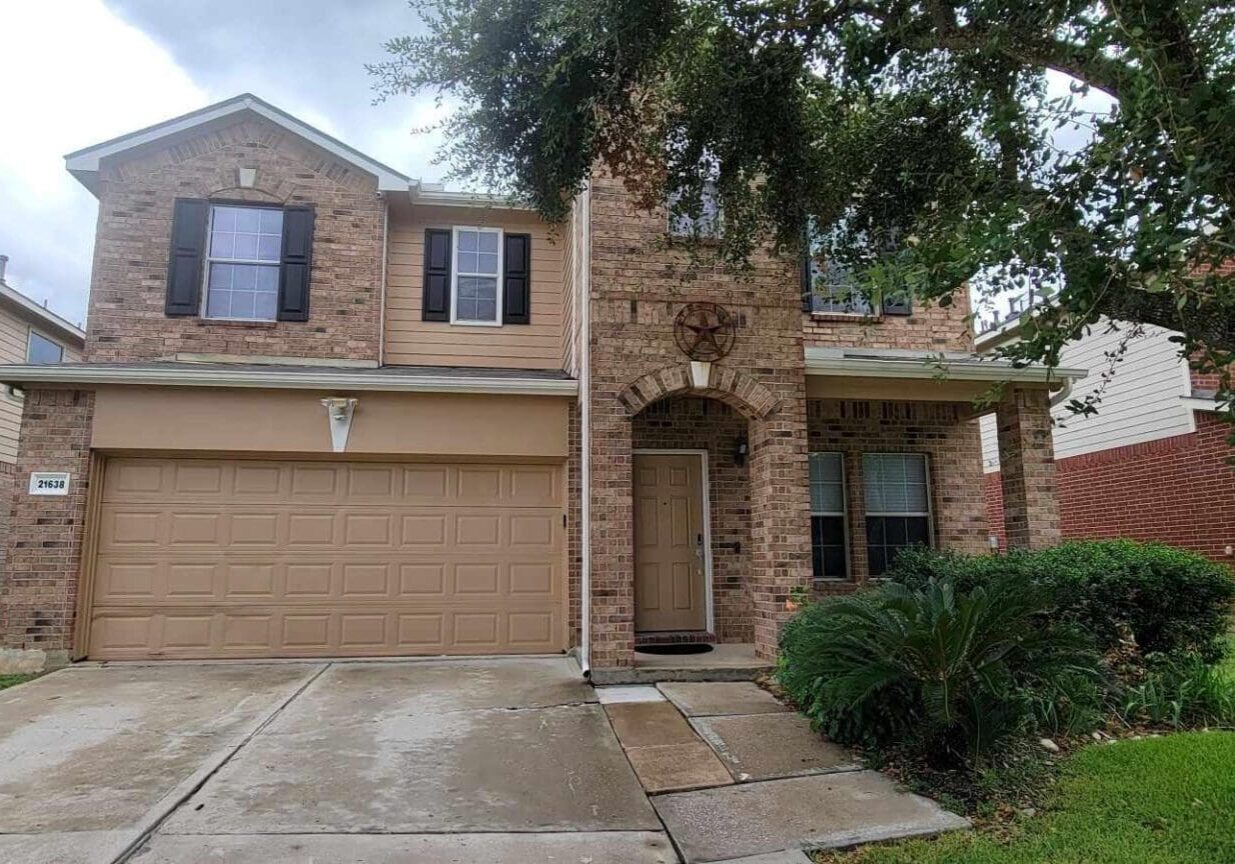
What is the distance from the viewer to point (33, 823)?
399cm

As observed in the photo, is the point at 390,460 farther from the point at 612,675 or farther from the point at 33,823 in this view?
the point at 33,823

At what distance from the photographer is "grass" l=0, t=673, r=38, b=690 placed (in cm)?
714

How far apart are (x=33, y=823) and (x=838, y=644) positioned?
4538 millimetres

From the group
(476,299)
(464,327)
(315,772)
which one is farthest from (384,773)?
(476,299)

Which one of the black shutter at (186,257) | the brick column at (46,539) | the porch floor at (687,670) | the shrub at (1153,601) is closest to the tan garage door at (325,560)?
the brick column at (46,539)

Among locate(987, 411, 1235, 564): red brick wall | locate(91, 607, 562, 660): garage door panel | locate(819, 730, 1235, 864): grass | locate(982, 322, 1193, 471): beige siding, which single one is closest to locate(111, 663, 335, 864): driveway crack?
locate(91, 607, 562, 660): garage door panel

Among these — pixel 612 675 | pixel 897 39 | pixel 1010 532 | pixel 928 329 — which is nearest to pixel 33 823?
pixel 612 675

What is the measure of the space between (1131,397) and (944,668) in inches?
392

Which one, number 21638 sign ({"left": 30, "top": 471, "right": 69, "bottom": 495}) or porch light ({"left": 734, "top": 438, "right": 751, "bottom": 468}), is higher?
porch light ({"left": 734, "top": 438, "right": 751, "bottom": 468})

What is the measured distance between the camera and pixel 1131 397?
12219 millimetres

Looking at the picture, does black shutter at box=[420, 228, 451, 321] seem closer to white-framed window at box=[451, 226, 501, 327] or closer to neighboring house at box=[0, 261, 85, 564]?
white-framed window at box=[451, 226, 501, 327]

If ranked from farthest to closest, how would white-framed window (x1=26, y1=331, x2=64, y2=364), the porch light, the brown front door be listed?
white-framed window (x1=26, y1=331, x2=64, y2=364), the porch light, the brown front door

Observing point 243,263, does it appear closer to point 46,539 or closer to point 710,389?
point 46,539

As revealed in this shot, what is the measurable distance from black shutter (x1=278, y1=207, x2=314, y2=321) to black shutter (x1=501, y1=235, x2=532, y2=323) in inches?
93.0
